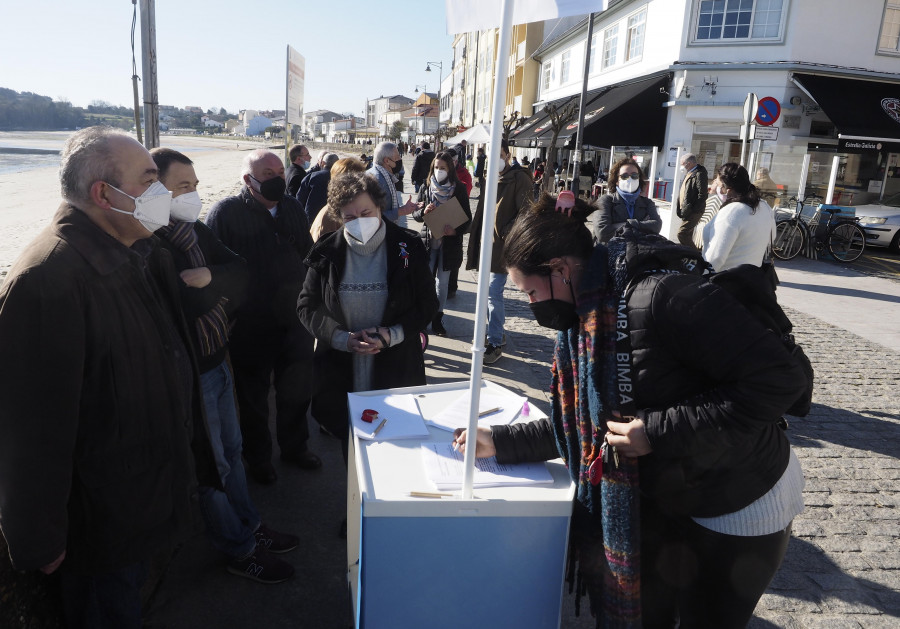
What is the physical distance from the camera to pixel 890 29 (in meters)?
16.2

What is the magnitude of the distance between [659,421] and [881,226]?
50.8 ft

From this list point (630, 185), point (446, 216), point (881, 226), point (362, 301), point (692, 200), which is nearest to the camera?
point (362, 301)

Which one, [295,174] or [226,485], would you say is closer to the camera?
[226,485]

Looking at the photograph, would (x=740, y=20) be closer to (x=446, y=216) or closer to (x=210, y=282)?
(x=446, y=216)

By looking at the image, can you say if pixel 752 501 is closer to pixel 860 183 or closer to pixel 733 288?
pixel 733 288

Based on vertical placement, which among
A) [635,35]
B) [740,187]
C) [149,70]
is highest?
[635,35]

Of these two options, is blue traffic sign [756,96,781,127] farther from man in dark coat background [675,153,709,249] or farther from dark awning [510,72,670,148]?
dark awning [510,72,670,148]

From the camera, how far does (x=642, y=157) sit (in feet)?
67.9

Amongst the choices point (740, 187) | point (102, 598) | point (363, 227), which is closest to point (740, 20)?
point (740, 187)

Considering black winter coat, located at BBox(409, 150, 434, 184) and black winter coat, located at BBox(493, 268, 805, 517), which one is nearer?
black winter coat, located at BBox(493, 268, 805, 517)

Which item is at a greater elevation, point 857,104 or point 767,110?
point 857,104

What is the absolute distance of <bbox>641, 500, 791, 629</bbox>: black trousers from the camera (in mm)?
1924

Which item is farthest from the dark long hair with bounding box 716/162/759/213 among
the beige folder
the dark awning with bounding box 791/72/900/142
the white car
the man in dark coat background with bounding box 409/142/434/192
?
the dark awning with bounding box 791/72/900/142

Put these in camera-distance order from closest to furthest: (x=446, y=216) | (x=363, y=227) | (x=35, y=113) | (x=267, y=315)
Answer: (x=363, y=227) → (x=267, y=315) → (x=446, y=216) → (x=35, y=113)
